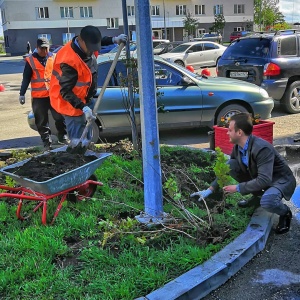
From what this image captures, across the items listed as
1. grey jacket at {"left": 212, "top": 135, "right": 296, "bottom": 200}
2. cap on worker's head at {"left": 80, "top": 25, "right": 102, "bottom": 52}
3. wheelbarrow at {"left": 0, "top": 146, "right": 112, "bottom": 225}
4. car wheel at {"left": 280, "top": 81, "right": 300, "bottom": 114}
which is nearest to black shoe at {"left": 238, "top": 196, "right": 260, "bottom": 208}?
grey jacket at {"left": 212, "top": 135, "right": 296, "bottom": 200}

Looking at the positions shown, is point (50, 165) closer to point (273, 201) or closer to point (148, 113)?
point (148, 113)

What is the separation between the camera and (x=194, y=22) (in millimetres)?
54531

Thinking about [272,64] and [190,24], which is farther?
[190,24]

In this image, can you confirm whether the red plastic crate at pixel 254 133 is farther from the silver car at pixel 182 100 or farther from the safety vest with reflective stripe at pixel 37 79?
the safety vest with reflective stripe at pixel 37 79

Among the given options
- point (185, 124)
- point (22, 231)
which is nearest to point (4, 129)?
point (185, 124)

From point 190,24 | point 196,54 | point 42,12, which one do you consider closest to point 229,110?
point 196,54

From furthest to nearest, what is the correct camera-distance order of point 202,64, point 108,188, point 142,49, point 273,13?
1. point 273,13
2. point 202,64
3. point 108,188
4. point 142,49

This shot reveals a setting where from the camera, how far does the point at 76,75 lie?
4.66 m

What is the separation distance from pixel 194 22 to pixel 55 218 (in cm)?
5369

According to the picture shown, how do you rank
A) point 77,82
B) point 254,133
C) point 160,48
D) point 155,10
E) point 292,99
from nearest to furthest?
point 77,82
point 254,133
point 292,99
point 160,48
point 155,10

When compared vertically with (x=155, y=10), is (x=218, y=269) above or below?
below

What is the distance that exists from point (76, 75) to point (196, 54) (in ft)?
65.9

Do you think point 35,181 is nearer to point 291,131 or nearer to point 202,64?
point 291,131

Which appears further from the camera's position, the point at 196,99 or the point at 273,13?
the point at 273,13
